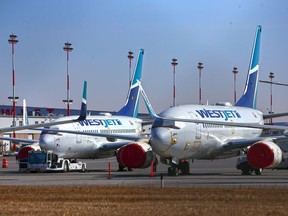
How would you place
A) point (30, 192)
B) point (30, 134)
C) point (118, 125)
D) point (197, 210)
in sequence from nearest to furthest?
point (197, 210)
point (30, 192)
point (118, 125)
point (30, 134)

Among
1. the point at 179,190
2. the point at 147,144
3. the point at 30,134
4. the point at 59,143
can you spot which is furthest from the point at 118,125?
the point at 30,134

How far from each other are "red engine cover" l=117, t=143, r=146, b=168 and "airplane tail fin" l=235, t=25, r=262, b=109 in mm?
14051

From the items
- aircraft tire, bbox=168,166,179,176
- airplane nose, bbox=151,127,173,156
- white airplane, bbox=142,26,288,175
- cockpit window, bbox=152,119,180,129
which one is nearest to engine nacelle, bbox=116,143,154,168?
white airplane, bbox=142,26,288,175

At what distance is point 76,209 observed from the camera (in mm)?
24281

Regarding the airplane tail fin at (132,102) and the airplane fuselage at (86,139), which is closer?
the airplane fuselage at (86,139)

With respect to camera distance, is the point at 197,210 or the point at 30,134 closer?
the point at 197,210

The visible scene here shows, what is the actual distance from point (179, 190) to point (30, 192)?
5.83 meters

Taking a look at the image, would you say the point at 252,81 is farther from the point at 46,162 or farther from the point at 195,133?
the point at 46,162

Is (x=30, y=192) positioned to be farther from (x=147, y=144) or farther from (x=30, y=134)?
(x=30, y=134)

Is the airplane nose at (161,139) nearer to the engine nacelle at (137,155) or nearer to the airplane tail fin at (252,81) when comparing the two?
the engine nacelle at (137,155)

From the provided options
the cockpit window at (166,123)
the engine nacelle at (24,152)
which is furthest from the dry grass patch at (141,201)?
the engine nacelle at (24,152)

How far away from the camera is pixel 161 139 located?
4631 cm

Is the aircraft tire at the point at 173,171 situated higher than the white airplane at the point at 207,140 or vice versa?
the white airplane at the point at 207,140

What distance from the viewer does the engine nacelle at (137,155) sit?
158 feet
